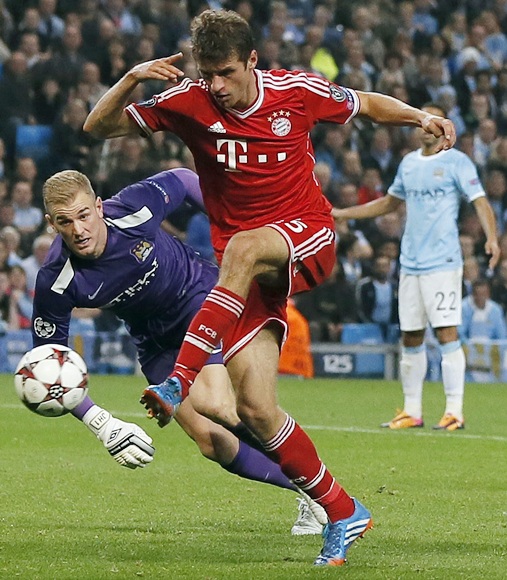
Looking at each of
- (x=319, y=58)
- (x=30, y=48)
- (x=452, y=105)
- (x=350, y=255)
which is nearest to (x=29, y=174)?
(x=30, y=48)

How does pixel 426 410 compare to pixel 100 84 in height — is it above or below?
below

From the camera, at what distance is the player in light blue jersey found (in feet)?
34.8

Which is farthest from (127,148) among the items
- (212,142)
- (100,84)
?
(212,142)

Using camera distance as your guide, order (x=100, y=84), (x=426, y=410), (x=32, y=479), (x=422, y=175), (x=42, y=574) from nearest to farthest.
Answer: (x=42, y=574) → (x=32, y=479) → (x=422, y=175) → (x=426, y=410) → (x=100, y=84)

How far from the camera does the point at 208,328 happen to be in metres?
5.25

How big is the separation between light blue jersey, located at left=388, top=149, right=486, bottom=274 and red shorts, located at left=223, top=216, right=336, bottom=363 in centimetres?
499

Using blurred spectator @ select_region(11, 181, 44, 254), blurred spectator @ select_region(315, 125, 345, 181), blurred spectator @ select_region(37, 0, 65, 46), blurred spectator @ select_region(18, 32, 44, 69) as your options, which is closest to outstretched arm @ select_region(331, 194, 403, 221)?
blurred spectator @ select_region(11, 181, 44, 254)

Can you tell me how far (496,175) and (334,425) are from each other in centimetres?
778

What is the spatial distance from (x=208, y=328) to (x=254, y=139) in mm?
967

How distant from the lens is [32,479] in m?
7.82

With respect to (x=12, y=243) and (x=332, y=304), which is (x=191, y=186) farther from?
(x=332, y=304)

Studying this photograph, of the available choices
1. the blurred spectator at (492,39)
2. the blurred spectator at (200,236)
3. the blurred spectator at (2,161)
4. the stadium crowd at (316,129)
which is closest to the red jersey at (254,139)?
the blurred spectator at (200,236)

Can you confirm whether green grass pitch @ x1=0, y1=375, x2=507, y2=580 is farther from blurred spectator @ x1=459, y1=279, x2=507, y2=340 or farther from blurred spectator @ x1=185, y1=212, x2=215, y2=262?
blurred spectator @ x1=459, y1=279, x2=507, y2=340

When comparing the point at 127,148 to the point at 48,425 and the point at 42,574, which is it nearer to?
the point at 48,425
